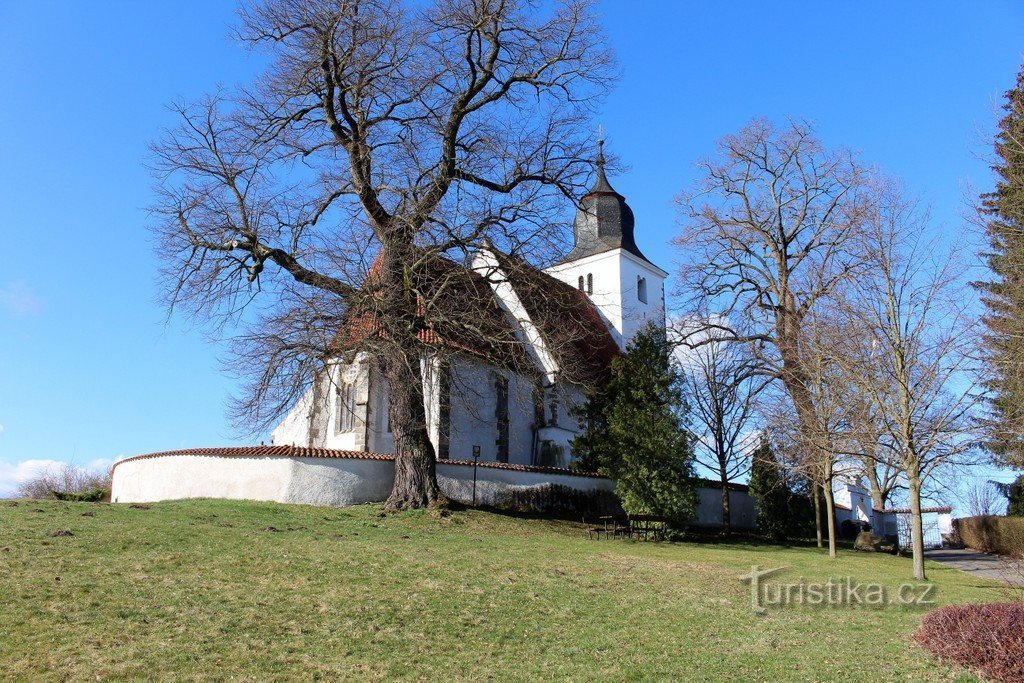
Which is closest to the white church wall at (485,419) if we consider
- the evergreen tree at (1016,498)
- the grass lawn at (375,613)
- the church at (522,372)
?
the church at (522,372)

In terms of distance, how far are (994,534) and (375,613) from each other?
1100 inches

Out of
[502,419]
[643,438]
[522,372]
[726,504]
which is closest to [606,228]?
[502,419]

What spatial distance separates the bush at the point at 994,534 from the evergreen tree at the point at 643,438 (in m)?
9.64

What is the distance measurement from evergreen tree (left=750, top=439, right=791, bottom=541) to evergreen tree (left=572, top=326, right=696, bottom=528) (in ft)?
20.3

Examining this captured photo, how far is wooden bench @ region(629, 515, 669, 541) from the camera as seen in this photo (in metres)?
21.9

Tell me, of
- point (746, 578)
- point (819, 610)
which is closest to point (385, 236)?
point (746, 578)

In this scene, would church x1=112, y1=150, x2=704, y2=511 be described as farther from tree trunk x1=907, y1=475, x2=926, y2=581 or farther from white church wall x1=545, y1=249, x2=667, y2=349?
tree trunk x1=907, y1=475, x2=926, y2=581

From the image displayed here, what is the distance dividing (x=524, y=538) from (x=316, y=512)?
193 inches

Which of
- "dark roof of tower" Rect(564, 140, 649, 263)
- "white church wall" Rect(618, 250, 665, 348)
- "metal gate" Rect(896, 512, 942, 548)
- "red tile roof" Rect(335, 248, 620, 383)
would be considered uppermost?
"dark roof of tower" Rect(564, 140, 649, 263)

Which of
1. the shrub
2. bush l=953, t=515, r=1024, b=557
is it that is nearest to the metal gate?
bush l=953, t=515, r=1024, b=557

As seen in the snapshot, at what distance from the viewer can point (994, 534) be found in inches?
1163

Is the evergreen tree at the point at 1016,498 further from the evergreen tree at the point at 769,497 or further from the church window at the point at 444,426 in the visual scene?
the church window at the point at 444,426

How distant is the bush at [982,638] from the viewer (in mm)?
8062

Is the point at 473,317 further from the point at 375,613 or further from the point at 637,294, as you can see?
the point at 637,294
